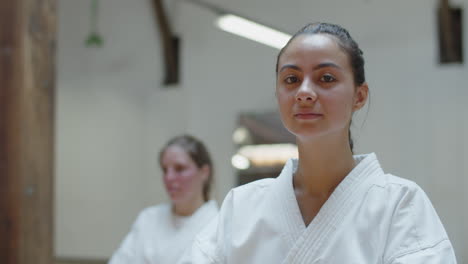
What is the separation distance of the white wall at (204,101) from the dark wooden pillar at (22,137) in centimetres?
294

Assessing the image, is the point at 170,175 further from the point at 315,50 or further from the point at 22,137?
the point at 315,50

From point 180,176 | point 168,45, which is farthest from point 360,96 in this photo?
point 168,45

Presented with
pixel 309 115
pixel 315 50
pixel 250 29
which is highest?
pixel 250 29

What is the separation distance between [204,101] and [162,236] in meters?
3.72

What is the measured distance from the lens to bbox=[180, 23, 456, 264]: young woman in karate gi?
1101 mm

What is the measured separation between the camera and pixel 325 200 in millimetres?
1257

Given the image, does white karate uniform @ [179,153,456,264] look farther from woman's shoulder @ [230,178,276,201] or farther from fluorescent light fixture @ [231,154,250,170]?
fluorescent light fixture @ [231,154,250,170]

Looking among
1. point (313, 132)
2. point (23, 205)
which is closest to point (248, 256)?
point (313, 132)

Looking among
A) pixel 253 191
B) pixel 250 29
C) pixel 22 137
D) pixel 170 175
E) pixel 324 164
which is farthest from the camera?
pixel 250 29

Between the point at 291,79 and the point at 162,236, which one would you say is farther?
the point at 162,236

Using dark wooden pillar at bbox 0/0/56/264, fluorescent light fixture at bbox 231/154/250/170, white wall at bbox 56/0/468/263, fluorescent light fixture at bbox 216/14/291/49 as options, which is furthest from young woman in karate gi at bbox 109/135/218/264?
fluorescent light fixture at bbox 231/154/250/170

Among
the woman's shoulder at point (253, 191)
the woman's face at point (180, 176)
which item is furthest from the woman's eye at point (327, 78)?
the woman's face at point (180, 176)

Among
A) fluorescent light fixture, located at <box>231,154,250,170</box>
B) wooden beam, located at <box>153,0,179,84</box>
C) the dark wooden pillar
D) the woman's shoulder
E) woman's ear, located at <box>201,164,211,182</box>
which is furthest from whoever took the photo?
wooden beam, located at <box>153,0,179,84</box>

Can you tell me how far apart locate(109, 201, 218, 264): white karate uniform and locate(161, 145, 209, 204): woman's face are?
0.10 meters
